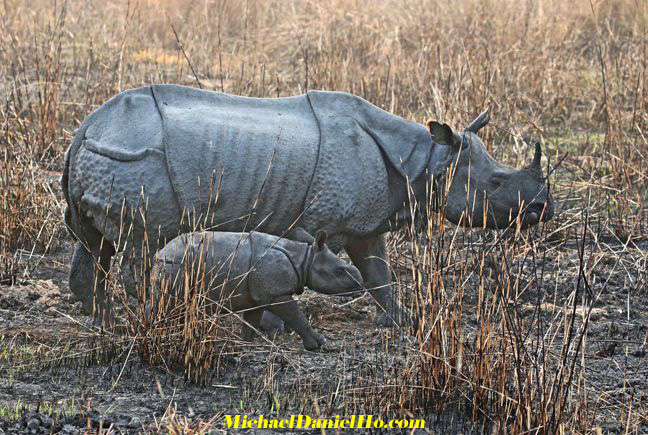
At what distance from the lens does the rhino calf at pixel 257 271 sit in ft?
17.1

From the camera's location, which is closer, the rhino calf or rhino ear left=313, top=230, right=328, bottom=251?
the rhino calf

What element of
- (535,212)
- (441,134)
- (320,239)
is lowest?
(320,239)

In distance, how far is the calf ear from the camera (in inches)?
215

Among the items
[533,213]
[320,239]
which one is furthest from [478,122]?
[320,239]

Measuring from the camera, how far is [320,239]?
546 cm

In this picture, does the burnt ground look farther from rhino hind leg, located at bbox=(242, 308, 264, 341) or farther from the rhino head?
the rhino head

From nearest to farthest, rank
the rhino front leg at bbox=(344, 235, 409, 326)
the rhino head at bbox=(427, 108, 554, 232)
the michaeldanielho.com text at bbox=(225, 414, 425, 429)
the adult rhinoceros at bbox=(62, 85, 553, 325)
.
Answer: the michaeldanielho.com text at bbox=(225, 414, 425, 429)
the adult rhinoceros at bbox=(62, 85, 553, 325)
the rhino head at bbox=(427, 108, 554, 232)
the rhino front leg at bbox=(344, 235, 409, 326)

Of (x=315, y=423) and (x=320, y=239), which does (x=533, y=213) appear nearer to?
(x=320, y=239)

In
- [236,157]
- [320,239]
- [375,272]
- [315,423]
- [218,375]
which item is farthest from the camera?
[375,272]

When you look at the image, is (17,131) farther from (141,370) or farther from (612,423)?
(612,423)

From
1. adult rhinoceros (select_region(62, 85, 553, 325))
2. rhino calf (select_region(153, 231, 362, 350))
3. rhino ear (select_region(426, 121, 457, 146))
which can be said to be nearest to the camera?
rhino calf (select_region(153, 231, 362, 350))

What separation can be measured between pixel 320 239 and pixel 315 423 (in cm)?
126

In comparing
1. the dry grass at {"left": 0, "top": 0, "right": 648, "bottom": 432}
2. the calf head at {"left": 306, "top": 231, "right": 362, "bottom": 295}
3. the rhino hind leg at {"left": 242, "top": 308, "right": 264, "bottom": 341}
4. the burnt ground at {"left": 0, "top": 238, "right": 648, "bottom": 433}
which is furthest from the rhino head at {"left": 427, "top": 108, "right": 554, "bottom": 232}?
the rhino hind leg at {"left": 242, "top": 308, "right": 264, "bottom": 341}

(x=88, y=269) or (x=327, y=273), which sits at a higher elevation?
(x=327, y=273)
